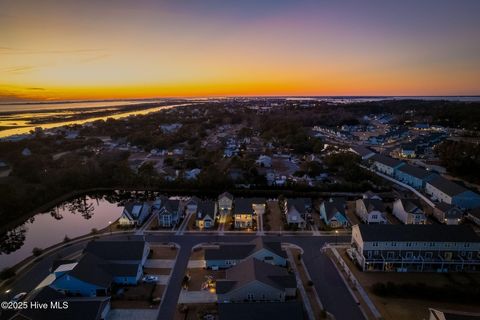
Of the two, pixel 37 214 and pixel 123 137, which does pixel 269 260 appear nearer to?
pixel 37 214

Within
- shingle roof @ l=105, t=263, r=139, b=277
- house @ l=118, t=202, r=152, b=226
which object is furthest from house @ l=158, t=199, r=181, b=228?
shingle roof @ l=105, t=263, r=139, b=277

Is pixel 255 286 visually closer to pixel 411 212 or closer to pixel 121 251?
pixel 121 251

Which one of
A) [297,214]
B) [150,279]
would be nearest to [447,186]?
[297,214]

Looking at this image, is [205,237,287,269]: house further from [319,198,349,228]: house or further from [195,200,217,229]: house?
[319,198,349,228]: house

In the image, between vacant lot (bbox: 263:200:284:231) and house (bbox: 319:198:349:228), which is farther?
vacant lot (bbox: 263:200:284:231)

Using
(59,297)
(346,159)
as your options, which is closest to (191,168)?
(346,159)
